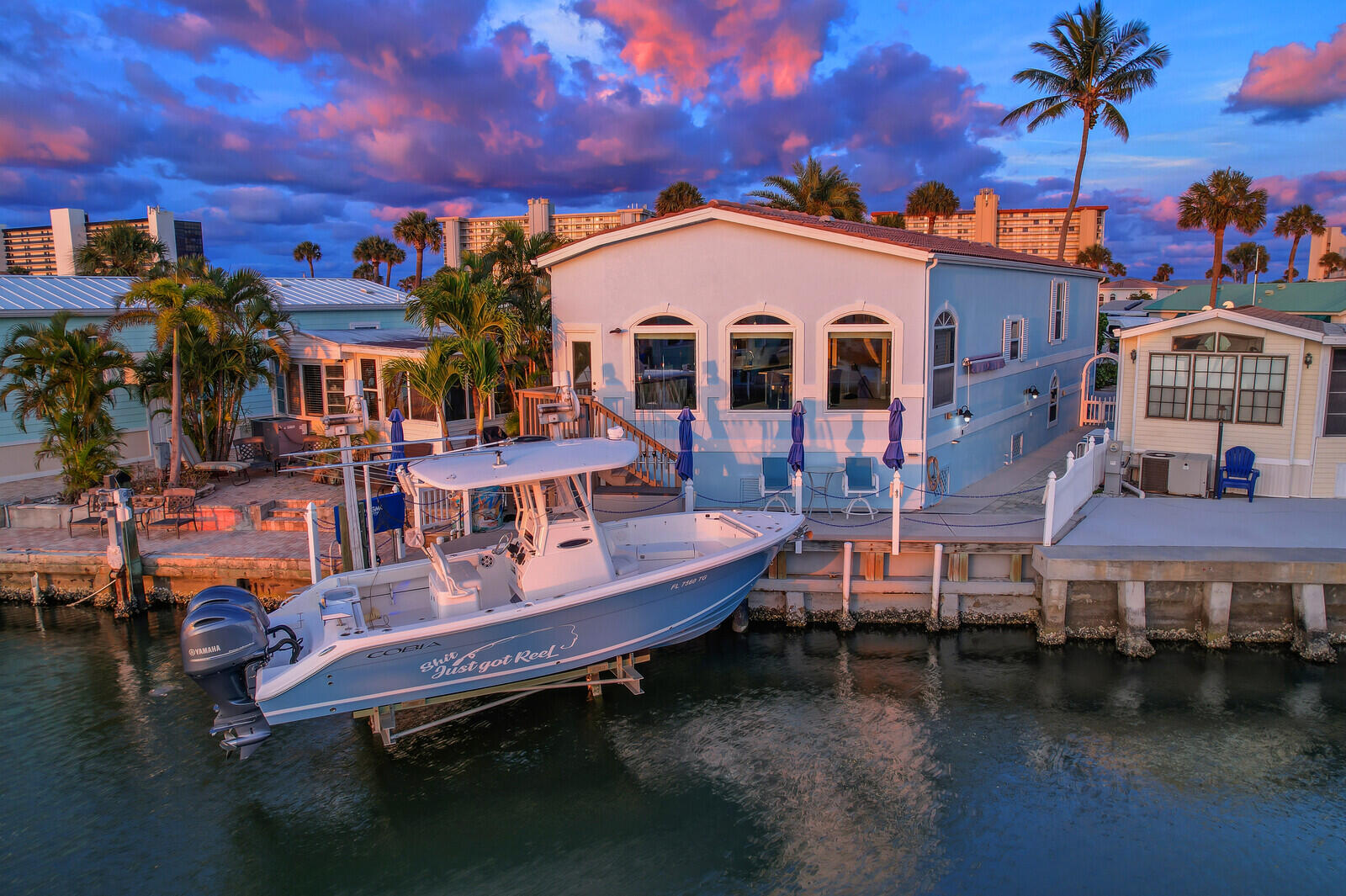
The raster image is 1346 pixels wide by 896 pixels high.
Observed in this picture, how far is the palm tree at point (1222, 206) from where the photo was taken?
40.1 m

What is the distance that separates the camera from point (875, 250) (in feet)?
46.0

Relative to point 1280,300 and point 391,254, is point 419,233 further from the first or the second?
point 1280,300

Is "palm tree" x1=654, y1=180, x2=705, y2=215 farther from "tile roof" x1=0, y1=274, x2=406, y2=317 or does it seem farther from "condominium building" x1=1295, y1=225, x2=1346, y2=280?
"condominium building" x1=1295, y1=225, x2=1346, y2=280

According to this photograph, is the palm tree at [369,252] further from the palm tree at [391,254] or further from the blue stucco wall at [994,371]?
the blue stucco wall at [994,371]

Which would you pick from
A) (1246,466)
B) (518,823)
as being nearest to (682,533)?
(518,823)

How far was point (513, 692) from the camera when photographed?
1046cm

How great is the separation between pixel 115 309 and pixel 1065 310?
22994 millimetres

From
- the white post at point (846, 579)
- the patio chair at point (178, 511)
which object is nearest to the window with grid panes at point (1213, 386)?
the white post at point (846, 579)

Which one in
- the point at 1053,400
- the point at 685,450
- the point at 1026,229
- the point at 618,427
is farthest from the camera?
the point at 1026,229

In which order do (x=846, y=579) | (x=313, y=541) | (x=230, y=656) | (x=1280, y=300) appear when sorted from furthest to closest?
(x=1280, y=300) → (x=846, y=579) → (x=313, y=541) → (x=230, y=656)

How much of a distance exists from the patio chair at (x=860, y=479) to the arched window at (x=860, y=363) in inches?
36.8

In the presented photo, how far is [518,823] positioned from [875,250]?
10197mm

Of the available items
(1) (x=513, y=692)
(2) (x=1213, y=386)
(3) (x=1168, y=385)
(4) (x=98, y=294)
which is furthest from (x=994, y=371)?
(4) (x=98, y=294)

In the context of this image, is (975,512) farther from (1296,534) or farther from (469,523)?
(469,523)
